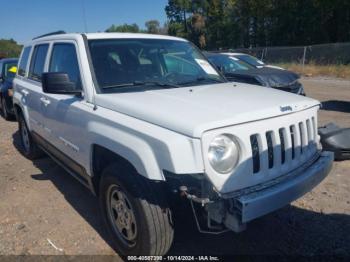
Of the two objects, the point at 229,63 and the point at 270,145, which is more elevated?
the point at 229,63

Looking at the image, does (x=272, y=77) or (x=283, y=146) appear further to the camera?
(x=272, y=77)

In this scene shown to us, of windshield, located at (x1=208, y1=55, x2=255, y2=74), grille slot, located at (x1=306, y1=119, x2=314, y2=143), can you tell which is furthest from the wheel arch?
windshield, located at (x1=208, y1=55, x2=255, y2=74)

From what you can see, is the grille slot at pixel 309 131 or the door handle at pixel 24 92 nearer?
the grille slot at pixel 309 131

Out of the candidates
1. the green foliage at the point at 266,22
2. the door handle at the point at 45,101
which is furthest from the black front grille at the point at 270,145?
the green foliage at the point at 266,22

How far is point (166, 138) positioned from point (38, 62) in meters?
3.38

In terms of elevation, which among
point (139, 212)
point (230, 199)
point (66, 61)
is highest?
point (66, 61)

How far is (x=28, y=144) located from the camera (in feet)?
20.6

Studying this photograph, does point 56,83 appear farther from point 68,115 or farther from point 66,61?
point 66,61

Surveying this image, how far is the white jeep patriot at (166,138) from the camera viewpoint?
8.51 ft

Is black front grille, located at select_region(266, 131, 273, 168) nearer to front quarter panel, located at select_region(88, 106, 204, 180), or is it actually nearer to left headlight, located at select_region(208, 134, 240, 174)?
left headlight, located at select_region(208, 134, 240, 174)

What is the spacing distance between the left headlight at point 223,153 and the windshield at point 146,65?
1.20 meters

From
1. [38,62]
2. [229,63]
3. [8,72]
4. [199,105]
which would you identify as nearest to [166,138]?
[199,105]

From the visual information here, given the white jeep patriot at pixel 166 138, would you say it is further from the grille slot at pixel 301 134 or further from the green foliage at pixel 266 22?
the green foliage at pixel 266 22

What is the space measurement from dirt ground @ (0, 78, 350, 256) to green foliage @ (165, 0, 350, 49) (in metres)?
37.4
